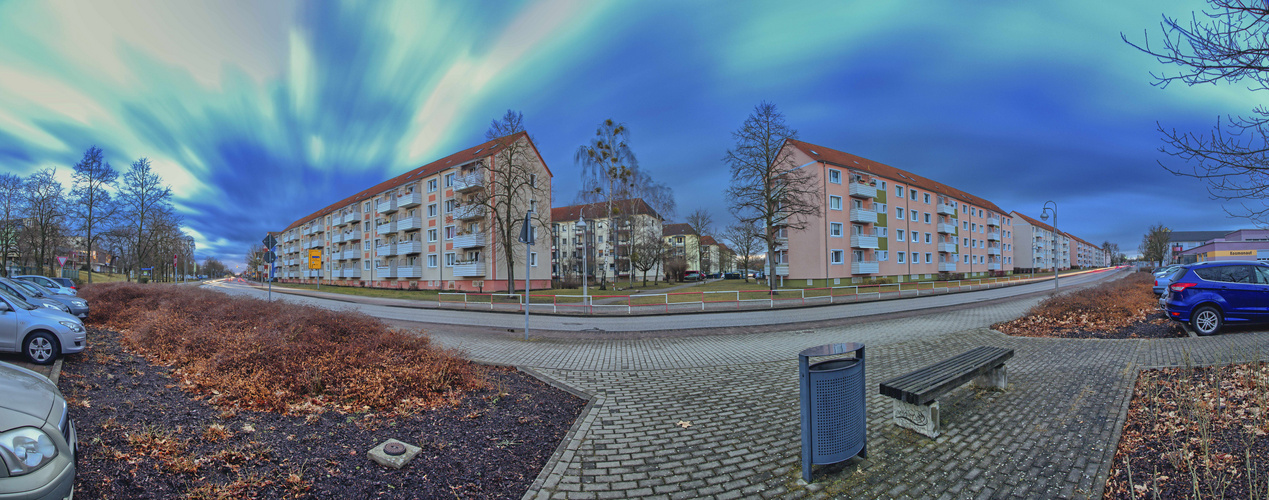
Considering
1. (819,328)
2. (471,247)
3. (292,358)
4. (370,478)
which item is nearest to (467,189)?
(471,247)

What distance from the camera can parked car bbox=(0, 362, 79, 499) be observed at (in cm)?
214

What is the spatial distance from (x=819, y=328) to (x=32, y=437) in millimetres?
13397

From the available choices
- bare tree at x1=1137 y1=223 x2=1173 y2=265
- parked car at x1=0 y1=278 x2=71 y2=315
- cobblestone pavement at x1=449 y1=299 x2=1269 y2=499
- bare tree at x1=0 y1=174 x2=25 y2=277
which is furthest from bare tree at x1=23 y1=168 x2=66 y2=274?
bare tree at x1=1137 y1=223 x2=1173 y2=265

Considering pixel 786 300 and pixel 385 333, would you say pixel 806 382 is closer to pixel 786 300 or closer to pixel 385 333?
pixel 385 333

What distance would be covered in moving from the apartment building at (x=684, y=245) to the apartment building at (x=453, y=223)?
69.5ft

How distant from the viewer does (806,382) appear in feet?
10.7

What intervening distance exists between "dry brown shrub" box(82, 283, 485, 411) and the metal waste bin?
3.57 metres

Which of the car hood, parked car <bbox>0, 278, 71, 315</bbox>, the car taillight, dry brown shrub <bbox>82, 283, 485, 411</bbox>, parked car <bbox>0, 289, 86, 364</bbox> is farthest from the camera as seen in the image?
parked car <bbox>0, 278, 71, 315</bbox>

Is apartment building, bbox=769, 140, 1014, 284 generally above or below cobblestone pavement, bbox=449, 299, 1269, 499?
above

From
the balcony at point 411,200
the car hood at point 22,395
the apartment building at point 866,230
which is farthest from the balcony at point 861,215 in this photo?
the car hood at point 22,395

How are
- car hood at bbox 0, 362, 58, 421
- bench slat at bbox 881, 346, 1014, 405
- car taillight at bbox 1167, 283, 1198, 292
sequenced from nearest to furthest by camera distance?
1. car hood at bbox 0, 362, 58, 421
2. bench slat at bbox 881, 346, 1014, 405
3. car taillight at bbox 1167, 283, 1198, 292

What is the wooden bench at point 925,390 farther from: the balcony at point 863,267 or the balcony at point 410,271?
the balcony at point 410,271

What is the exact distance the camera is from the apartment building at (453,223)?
3319 centimetres

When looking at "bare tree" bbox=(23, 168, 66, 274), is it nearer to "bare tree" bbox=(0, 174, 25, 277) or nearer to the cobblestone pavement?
"bare tree" bbox=(0, 174, 25, 277)
